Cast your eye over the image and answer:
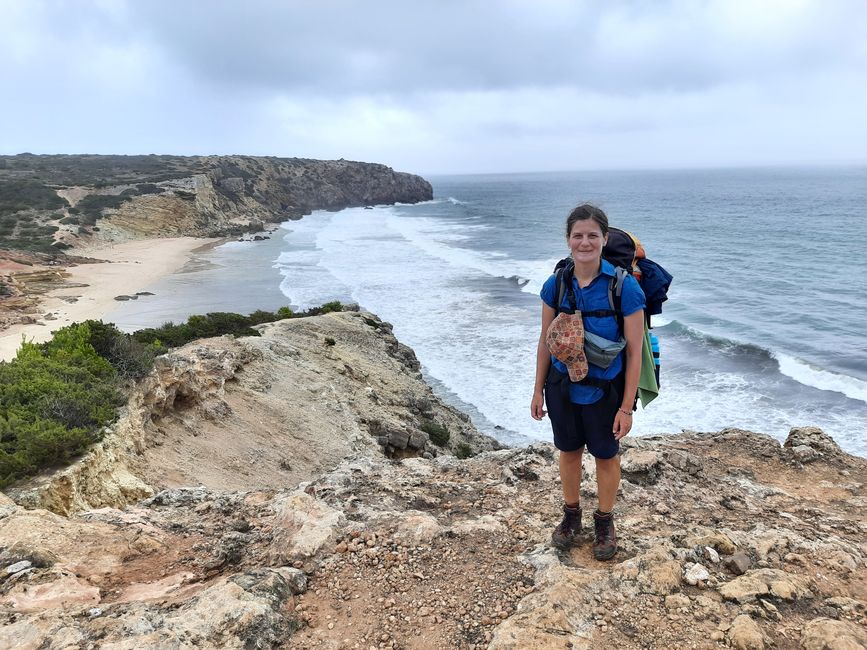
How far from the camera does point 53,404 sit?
19.6 ft

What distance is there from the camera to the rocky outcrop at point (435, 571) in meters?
3.00

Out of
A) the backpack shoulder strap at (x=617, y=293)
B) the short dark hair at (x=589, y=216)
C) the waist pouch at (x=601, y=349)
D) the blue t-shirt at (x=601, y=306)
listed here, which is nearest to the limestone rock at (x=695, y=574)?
the blue t-shirt at (x=601, y=306)

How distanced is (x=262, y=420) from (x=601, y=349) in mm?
7853

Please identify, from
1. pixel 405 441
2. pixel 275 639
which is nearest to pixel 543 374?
pixel 275 639

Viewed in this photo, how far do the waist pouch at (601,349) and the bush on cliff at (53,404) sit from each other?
17.0 feet

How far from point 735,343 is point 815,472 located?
1539cm

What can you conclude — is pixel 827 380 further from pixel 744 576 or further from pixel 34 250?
pixel 34 250

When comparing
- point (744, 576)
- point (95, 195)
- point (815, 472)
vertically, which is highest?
point (95, 195)

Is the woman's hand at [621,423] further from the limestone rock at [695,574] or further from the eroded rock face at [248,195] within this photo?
the eroded rock face at [248,195]

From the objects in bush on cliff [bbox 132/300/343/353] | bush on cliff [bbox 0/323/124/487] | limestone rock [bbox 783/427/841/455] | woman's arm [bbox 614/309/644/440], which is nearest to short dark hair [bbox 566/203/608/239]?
woman's arm [bbox 614/309/644/440]

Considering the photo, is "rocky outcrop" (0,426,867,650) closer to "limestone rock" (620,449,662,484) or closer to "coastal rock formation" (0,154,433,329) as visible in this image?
"limestone rock" (620,449,662,484)

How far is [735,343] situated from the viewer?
1994 cm

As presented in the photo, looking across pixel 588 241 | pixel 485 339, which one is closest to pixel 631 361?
pixel 588 241

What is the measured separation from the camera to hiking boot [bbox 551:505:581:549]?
3848 mm
